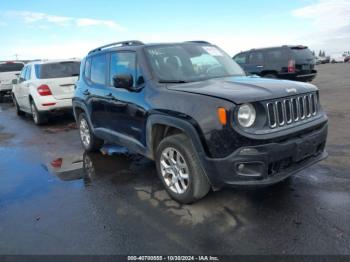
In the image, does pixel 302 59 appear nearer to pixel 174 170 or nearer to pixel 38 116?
pixel 38 116

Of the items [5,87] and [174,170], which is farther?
[5,87]

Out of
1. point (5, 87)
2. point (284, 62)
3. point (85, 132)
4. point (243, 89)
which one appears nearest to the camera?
point (243, 89)

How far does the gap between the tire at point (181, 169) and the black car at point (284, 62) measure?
10.8 m

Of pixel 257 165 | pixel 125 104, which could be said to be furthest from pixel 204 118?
pixel 125 104

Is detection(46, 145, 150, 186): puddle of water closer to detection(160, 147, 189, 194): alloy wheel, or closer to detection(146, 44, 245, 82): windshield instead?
detection(160, 147, 189, 194): alloy wheel

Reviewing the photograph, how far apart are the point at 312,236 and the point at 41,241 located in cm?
266

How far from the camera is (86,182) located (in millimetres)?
5043

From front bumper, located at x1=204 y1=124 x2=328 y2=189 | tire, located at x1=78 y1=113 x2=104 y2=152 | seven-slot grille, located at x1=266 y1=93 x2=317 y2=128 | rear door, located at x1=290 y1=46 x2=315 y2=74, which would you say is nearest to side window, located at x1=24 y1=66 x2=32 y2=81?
tire, located at x1=78 y1=113 x2=104 y2=152

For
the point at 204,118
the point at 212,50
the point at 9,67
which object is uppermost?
the point at 9,67

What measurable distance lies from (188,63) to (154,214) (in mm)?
2097

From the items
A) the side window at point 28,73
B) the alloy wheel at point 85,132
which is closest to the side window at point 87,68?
the alloy wheel at point 85,132

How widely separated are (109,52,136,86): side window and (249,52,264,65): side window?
1014 cm

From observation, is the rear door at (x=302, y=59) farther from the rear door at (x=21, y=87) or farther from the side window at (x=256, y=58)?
the rear door at (x=21, y=87)

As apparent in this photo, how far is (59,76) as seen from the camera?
926 cm
